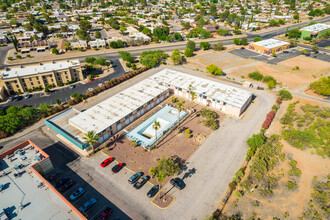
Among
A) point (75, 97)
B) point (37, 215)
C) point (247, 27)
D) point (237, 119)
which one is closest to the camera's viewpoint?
point (37, 215)

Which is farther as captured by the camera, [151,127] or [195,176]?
[151,127]

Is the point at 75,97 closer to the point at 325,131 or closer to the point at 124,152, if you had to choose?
the point at 124,152

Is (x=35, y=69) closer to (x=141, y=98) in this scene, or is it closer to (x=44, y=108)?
(x=44, y=108)

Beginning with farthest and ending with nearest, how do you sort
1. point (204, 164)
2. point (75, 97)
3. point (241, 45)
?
point (241, 45)
point (75, 97)
point (204, 164)

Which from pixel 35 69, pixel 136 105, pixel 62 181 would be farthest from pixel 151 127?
pixel 35 69

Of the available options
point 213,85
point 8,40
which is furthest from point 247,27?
point 8,40

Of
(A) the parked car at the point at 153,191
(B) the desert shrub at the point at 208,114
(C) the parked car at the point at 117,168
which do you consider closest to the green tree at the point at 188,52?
(B) the desert shrub at the point at 208,114
